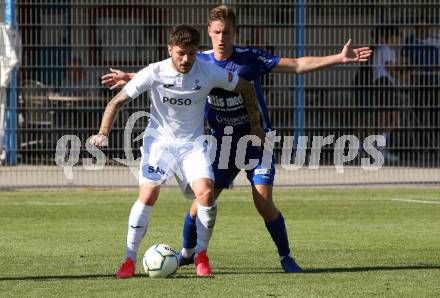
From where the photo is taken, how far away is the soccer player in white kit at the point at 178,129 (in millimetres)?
9203

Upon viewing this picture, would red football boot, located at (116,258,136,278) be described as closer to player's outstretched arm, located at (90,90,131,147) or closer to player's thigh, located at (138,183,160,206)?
player's thigh, located at (138,183,160,206)

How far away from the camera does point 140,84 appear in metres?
9.20

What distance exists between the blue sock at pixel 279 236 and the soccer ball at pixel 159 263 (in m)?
0.98

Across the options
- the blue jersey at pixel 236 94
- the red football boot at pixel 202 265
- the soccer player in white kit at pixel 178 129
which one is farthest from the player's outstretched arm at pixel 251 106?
the red football boot at pixel 202 265

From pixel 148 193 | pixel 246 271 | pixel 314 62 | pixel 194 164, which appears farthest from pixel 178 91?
pixel 246 271

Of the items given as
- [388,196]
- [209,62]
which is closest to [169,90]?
[209,62]

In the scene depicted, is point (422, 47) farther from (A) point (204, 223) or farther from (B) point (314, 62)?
(A) point (204, 223)

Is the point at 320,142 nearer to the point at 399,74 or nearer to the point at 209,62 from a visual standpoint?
the point at 399,74

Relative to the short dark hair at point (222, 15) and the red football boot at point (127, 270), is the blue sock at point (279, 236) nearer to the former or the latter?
the red football boot at point (127, 270)

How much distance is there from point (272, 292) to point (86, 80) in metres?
11.2

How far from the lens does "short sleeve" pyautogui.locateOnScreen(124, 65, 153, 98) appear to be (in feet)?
30.2

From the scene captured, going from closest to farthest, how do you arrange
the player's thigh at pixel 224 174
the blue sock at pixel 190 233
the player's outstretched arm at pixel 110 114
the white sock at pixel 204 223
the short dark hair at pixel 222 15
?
the player's outstretched arm at pixel 110 114 < the white sock at pixel 204 223 < the short dark hair at pixel 222 15 < the player's thigh at pixel 224 174 < the blue sock at pixel 190 233

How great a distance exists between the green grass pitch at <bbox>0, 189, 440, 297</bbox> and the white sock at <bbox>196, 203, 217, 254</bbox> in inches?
10.0

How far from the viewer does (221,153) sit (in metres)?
9.84
